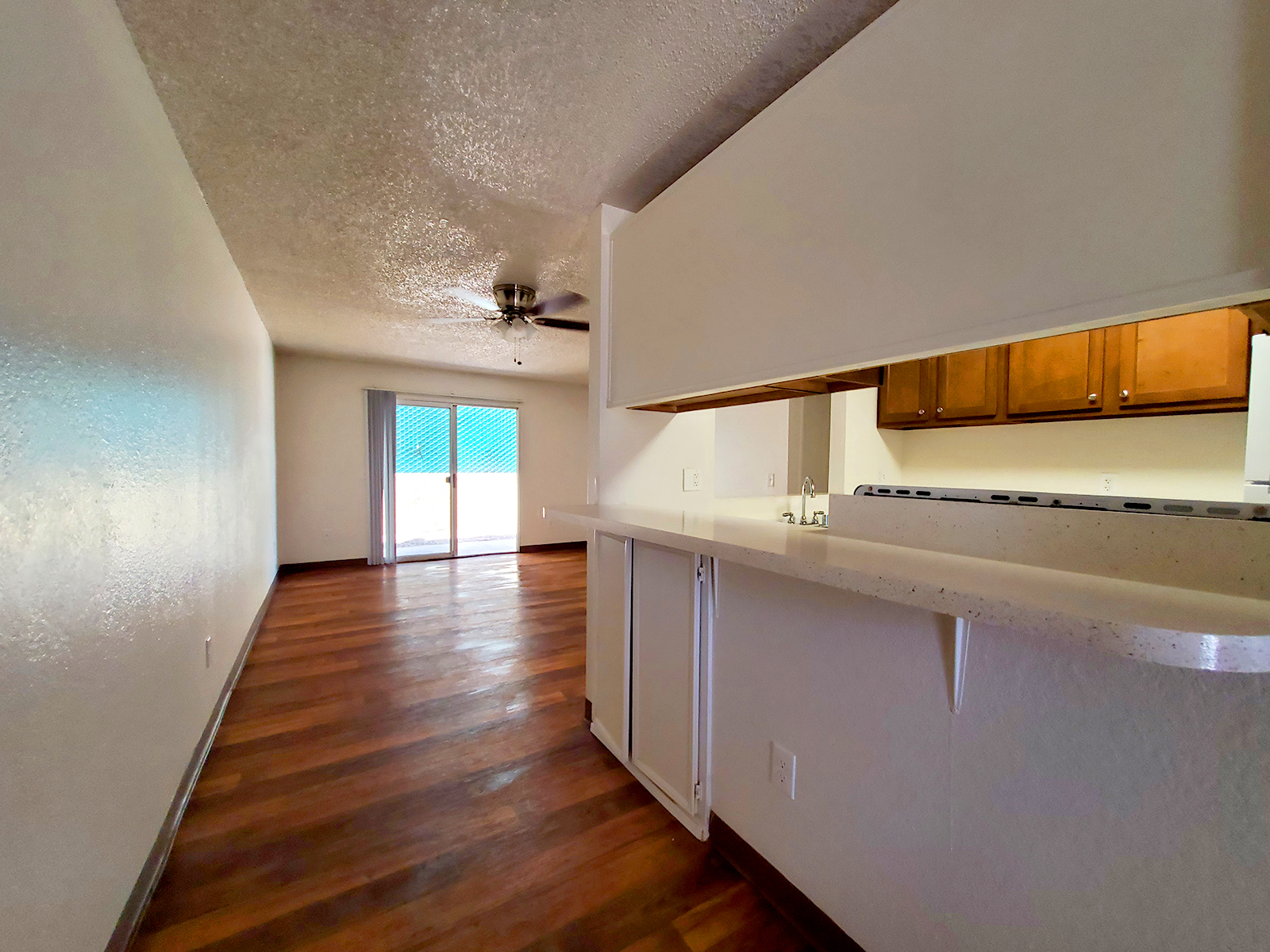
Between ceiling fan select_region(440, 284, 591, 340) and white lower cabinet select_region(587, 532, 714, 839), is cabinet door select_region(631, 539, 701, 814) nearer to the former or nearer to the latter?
white lower cabinet select_region(587, 532, 714, 839)

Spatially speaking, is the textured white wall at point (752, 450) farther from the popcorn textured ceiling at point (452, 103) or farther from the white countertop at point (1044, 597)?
the white countertop at point (1044, 597)

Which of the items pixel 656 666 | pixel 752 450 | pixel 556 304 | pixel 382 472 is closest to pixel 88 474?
pixel 656 666

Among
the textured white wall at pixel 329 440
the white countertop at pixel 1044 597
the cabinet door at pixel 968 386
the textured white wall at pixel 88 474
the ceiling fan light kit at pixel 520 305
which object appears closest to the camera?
the white countertop at pixel 1044 597

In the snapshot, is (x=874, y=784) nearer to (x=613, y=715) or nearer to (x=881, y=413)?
(x=613, y=715)

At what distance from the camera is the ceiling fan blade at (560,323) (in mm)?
3436

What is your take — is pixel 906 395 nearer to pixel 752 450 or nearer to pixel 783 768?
pixel 752 450

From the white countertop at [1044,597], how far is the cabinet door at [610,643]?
0.87 meters

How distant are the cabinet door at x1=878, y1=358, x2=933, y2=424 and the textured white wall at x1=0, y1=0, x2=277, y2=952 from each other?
3445 mm

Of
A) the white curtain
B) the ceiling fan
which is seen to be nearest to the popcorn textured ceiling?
the ceiling fan

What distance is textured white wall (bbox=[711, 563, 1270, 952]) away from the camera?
2.39 ft

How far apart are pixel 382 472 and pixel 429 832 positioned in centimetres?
466

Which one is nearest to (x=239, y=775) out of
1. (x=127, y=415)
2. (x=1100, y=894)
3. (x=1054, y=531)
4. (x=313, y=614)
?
(x=127, y=415)

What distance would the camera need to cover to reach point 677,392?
5.56ft

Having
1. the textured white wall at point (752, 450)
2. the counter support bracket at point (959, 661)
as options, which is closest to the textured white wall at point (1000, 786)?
the counter support bracket at point (959, 661)
